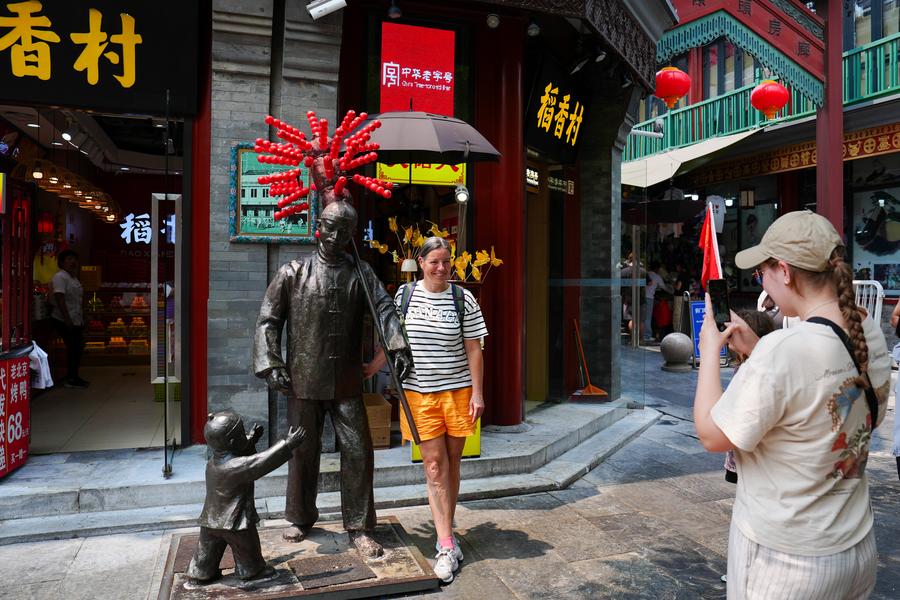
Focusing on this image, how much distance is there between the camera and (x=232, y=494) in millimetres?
3371

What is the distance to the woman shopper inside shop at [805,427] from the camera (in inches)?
71.4

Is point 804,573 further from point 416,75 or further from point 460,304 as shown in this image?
point 416,75

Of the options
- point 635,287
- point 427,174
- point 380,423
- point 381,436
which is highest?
point 427,174

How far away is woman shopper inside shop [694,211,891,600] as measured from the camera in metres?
1.81

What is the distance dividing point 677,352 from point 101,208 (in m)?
10.9

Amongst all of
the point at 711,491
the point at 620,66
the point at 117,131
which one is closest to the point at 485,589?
the point at 711,491

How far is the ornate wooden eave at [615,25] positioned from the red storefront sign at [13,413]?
487 centimetres

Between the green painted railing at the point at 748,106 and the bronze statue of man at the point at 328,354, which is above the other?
the green painted railing at the point at 748,106

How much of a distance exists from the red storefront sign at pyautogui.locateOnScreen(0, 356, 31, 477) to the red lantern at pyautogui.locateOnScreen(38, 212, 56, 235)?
650cm

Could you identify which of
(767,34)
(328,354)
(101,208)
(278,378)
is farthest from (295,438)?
(101,208)

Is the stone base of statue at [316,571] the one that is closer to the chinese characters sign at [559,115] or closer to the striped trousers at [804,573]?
the striped trousers at [804,573]

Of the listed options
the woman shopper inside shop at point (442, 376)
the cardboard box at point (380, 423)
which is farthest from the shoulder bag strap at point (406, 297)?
the cardboard box at point (380, 423)

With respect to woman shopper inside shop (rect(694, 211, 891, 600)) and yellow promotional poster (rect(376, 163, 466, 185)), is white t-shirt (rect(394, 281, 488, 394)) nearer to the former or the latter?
woman shopper inside shop (rect(694, 211, 891, 600))

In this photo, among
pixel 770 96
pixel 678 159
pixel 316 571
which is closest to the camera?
pixel 316 571
